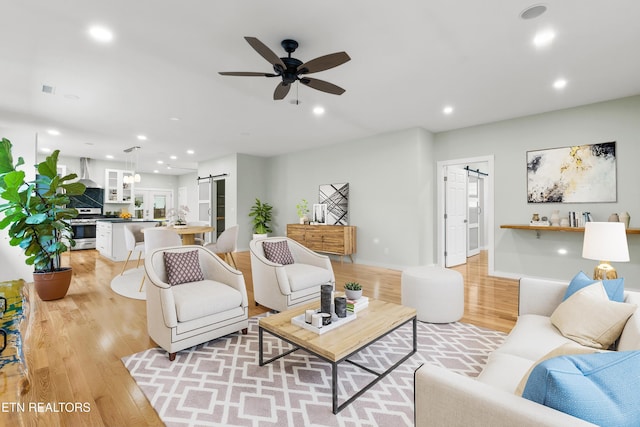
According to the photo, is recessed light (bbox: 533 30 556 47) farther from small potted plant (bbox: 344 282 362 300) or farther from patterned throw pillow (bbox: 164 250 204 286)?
patterned throw pillow (bbox: 164 250 204 286)

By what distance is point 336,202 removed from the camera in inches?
265

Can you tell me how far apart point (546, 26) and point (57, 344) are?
500 cm

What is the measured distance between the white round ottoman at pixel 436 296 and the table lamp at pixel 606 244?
1085 millimetres

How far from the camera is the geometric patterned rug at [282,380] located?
5.64ft

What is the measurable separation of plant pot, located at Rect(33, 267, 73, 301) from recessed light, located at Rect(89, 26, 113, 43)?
9.60 feet

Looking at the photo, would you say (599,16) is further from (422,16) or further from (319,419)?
(319,419)

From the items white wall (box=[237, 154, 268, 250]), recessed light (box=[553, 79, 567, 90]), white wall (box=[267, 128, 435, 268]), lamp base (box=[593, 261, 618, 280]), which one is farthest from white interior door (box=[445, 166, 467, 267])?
white wall (box=[237, 154, 268, 250])

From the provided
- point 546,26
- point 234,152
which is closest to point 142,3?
point 546,26

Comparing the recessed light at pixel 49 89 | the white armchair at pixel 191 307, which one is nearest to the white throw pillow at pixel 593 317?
the white armchair at pixel 191 307

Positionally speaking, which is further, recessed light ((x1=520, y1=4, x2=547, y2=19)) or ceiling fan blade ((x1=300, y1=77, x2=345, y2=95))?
ceiling fan blade ((x1=300, y1=77, x2=345, y2=95))

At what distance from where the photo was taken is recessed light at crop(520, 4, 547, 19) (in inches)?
89.6

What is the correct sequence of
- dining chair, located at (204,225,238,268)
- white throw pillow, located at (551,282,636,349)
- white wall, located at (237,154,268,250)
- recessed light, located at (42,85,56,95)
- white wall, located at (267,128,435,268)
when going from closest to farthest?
white throw pillow, located at (551,282,636,349) < recessed light, located at (42,85,56,95) < dining chair, located at (204,225,238,268) < white wall, located at (267,128,435,268) < white wall, located at (237,154,268,250)

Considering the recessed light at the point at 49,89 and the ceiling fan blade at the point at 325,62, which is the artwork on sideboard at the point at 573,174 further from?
the recessed light at the point at 49,89

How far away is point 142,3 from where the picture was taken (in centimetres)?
223
